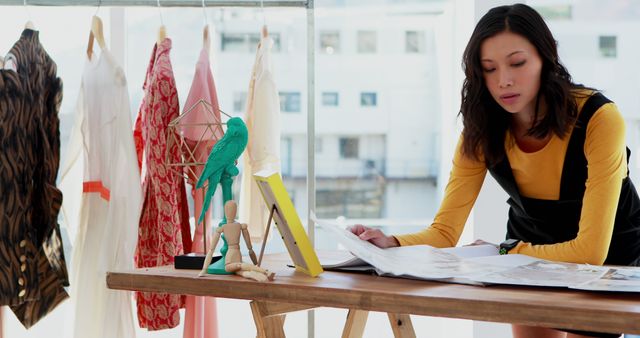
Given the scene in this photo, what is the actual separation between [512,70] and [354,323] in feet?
2.22

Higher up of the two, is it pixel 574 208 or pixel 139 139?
pixel 139 139

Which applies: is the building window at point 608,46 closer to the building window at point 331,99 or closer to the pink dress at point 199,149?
the building window at point 331,99

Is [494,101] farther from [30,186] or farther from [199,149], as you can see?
[30,186]

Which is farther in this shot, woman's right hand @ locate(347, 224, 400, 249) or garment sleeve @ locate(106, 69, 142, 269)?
garment sleeve @ locate(106, 69, 142, 269)

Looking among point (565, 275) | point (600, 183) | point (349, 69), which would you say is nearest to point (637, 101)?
point (349, 69)

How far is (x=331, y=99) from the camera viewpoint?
3.89m

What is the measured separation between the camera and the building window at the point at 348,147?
389 cm

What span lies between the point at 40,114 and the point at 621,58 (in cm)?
256

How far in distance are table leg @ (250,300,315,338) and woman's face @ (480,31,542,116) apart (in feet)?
2.16

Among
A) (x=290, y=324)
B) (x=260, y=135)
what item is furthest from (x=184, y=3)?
(x=290, y=324)

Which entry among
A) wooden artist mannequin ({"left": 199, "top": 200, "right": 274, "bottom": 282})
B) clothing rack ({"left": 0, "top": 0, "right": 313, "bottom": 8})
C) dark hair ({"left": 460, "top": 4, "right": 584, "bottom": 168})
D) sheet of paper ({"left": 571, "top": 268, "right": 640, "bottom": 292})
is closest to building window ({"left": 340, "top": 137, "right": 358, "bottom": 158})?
clothing rack ({"left": 0, "top": 0, "right": 313, "bottom": 8})

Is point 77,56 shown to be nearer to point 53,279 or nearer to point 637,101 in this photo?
point 53,279

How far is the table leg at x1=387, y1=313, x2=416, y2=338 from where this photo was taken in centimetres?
167

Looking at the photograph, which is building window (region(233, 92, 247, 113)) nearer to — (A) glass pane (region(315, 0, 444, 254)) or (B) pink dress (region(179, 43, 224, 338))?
(A) glass pane (region(315, 0, 444, 254))
